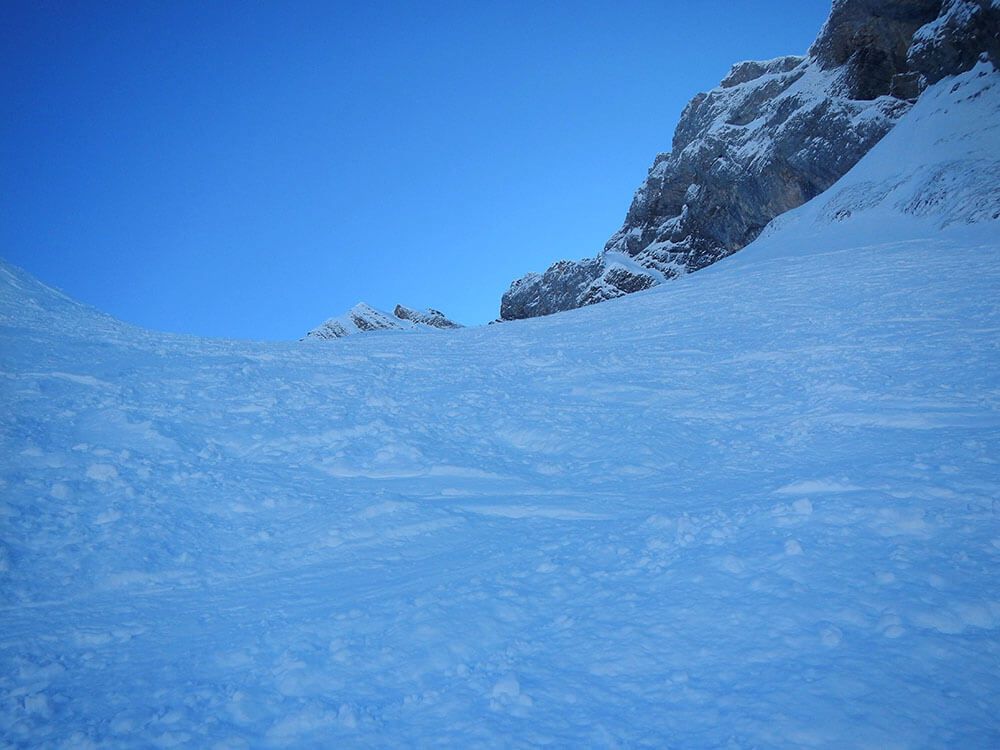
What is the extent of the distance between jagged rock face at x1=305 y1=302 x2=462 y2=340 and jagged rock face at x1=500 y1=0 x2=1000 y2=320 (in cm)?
3633

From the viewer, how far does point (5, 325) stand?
27.7 feet

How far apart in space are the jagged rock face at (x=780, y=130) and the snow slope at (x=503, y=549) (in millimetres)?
33006

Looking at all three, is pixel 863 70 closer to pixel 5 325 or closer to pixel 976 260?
pixel 976 260

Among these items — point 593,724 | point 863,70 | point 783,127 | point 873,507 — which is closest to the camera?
point 593,724

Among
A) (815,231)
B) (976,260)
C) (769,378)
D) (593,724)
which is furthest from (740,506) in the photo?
(815,231)

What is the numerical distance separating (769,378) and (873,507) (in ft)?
13.5

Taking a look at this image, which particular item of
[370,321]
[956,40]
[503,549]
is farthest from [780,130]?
[370,321]

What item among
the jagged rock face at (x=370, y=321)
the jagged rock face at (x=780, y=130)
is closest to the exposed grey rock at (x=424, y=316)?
the jagged rock face at (x=370, y=321)

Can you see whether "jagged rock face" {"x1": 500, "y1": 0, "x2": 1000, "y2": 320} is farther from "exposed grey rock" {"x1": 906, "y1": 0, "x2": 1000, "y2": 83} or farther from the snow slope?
the snow slope

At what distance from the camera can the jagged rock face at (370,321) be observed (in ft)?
318

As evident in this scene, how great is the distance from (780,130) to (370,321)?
72.3m

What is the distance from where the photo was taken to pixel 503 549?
4.19 m

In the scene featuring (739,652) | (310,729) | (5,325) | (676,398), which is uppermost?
(5,325)

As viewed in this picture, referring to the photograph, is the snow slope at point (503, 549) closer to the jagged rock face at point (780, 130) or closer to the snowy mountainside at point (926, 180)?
the snowy mountainside at point (926, 180)
